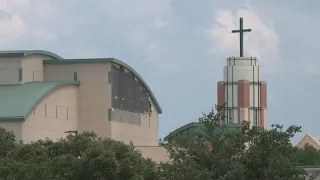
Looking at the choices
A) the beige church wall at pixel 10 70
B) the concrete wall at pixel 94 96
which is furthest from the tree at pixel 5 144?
the concrete wall at pixel 94 96

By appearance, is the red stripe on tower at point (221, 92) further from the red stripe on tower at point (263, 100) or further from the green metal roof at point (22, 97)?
the green metal roof at point (22, 97)

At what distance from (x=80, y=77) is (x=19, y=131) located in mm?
13335

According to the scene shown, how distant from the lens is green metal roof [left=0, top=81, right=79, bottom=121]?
69.2 metres

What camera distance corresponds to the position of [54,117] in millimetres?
74375

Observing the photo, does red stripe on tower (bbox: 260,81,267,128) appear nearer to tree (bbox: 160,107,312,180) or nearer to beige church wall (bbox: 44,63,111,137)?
beige church wall (bbox: 44,63,111,137)

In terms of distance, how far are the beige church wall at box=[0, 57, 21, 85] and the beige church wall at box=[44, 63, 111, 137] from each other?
196 inches

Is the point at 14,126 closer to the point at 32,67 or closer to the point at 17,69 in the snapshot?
the point at 17,69

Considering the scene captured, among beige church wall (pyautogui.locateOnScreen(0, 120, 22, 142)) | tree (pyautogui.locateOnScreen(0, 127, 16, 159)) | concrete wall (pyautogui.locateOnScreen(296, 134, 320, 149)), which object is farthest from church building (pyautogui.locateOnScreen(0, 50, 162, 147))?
concrete wall (pyautogui.locateOnScreen(296, 134, 320, 149))

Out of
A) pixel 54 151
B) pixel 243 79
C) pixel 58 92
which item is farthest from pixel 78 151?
pixel 243 79

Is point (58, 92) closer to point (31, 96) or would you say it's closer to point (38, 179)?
point (31, 96)

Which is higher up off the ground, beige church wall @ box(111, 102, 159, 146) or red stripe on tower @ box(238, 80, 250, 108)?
red stripe on tower @ box(238, 80, 250, 108)

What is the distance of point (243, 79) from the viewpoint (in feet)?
358

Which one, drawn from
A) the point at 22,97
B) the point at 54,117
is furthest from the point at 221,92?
the point at 22,97

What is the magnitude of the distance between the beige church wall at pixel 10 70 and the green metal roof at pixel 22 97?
946 mm
